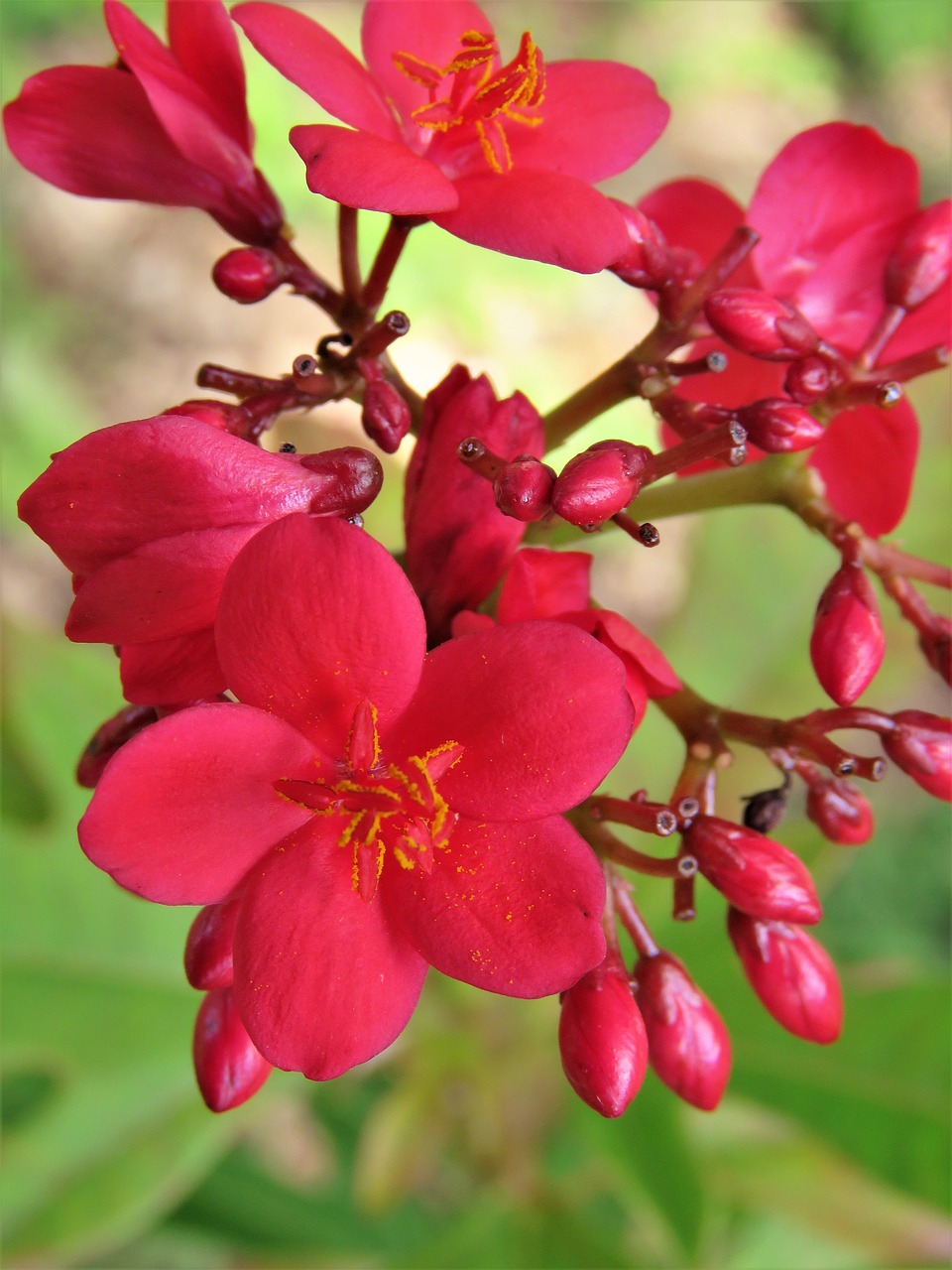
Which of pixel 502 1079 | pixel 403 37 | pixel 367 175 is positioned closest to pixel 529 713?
pixel 367 175

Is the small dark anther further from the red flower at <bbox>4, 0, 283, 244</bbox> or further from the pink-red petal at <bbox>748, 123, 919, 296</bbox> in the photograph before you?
the red flower at <bbox>4, 0, 283, 244</bbox>

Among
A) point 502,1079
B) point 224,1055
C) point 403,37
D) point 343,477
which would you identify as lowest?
point 502,1079

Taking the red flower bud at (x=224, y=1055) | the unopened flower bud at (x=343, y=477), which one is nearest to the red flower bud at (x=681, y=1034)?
the red flower bud at (x=224, y=1055)

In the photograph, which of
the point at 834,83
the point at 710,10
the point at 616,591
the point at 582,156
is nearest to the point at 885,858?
the point at 616,591

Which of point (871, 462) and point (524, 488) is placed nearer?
point (524, 488)

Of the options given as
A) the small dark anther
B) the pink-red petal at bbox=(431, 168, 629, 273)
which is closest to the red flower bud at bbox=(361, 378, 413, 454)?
the pink-red petal at bbox=(431, 168, 629, 273)

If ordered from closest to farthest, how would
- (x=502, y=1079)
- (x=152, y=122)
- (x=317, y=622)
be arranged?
(x=317, y=622) < (x=152, y=122) < (x=502, y=1079)

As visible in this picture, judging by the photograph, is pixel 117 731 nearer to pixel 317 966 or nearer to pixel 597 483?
pixel 317 966

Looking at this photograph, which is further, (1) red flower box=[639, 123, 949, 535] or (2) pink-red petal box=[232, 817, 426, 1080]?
(1) red flower box=[639, 123, 949, 535]
